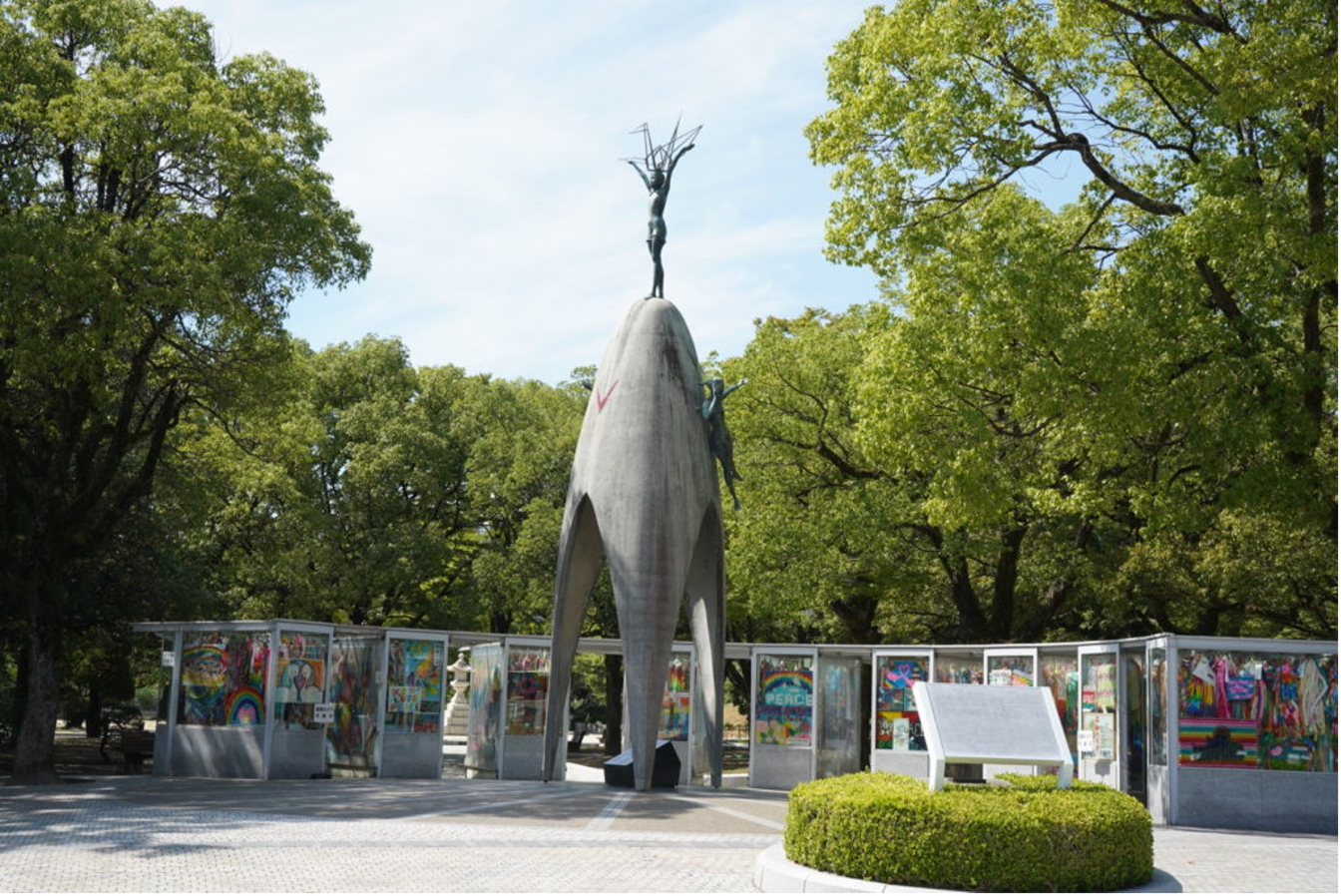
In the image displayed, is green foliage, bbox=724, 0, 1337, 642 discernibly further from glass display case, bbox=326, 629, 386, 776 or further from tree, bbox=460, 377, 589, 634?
tree, bbox=460, 377, 589, 634

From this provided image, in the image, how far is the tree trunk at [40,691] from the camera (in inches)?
731

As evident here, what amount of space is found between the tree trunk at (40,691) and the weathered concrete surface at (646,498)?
772cm

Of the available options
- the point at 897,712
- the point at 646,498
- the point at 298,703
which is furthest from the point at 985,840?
the point at 298,703

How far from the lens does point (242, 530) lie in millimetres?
32969

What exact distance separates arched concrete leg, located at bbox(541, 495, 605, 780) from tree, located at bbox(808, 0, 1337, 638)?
15.5ft

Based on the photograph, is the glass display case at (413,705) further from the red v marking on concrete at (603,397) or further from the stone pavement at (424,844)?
the red v marking on concrete at (603,397)

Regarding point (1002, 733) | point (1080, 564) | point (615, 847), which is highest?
point (1080, 564)

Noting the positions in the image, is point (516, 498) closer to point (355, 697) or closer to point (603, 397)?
point (355, 697)

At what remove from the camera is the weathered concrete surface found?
701 inches

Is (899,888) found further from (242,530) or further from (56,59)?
(242,530)

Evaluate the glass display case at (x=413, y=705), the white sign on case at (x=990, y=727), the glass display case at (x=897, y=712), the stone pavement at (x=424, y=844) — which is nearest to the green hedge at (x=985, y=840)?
the white sign on case at (x=990, y=727)

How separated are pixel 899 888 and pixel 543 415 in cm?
3097

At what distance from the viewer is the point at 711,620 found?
1970 centimetres

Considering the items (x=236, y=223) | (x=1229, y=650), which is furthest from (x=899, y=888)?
(x=236, y=223)
